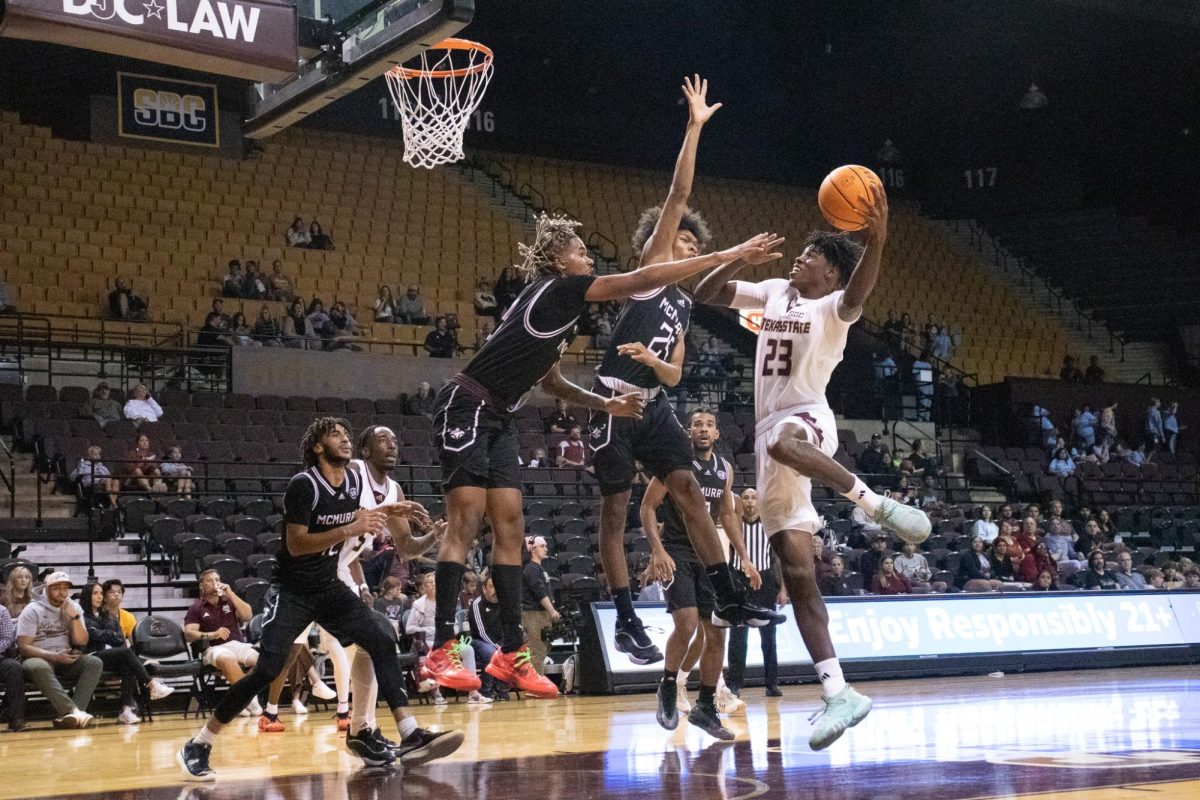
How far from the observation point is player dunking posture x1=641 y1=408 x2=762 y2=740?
8289 millimetres

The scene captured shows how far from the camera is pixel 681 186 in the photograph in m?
6.92

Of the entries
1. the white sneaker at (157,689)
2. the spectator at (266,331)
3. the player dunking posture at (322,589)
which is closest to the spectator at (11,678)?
the white sneaker at (157,689)

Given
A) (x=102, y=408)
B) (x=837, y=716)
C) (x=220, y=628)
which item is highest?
(x=102, y=408)

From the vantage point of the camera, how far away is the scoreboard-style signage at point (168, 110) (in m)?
15.0

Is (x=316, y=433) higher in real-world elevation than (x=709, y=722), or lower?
higher

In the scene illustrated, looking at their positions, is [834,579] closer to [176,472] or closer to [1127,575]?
[1127,575]

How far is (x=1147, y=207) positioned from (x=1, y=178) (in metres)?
24.3

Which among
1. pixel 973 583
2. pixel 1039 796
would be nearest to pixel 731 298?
pixel 1039 796

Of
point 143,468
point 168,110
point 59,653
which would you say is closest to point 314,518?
point 59,653

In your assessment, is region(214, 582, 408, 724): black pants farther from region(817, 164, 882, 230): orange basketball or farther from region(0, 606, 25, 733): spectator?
region(0, 606, 25, 733): spectator

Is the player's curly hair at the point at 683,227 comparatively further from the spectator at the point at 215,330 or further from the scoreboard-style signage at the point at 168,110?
the spectator at the point at 215,330

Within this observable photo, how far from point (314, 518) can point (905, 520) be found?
299 cm

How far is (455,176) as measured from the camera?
1078 inches

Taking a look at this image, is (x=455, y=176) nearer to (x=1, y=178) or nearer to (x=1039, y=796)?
(x=1, y=178)
